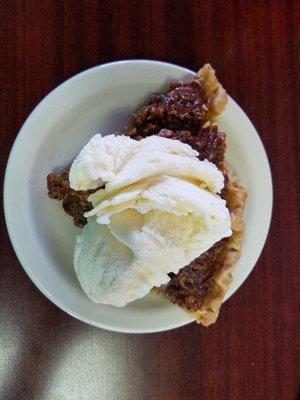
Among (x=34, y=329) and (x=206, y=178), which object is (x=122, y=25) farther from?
(x=34, y=329)

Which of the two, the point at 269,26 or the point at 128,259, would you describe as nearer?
the point at 128,259

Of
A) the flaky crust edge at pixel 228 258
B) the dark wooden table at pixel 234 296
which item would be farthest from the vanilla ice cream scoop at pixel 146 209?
the dark wooden table at pixel 234 296

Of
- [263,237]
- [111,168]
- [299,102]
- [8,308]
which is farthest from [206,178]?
[8,308]

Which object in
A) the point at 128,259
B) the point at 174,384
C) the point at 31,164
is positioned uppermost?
the point at 31,164

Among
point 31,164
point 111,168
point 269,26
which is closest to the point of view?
point 111,168

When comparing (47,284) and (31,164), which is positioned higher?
(31,164)

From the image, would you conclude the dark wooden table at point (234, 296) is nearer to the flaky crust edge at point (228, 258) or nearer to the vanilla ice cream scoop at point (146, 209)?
the flaky crust edge at point (228, 258)
